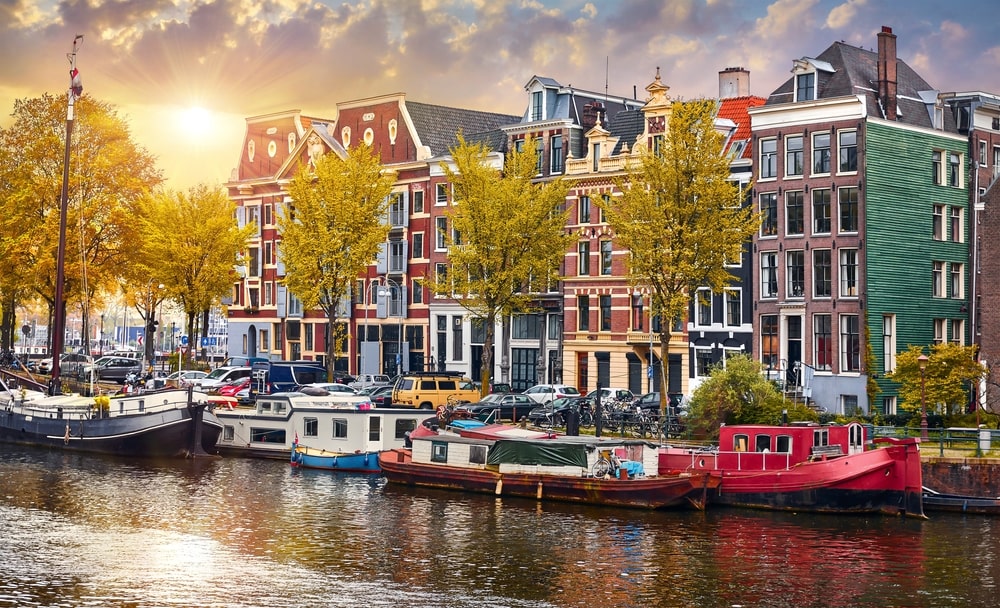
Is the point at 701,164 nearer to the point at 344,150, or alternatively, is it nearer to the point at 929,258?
the point at 929,258

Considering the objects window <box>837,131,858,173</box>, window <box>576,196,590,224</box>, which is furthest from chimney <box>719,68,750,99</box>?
window <box>837,131,858,173</box>

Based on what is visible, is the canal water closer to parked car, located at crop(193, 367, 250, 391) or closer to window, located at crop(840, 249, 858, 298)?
window, located at crop(840, 249, 858, 298)

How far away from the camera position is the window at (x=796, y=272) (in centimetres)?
7750

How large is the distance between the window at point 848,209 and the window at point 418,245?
3737cm

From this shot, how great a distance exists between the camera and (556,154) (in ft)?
312

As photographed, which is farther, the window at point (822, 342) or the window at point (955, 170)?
the window at point (955, 170)

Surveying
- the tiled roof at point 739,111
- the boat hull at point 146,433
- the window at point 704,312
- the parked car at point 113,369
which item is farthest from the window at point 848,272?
the parked car at point 113,369

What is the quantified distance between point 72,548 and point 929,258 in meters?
50.6

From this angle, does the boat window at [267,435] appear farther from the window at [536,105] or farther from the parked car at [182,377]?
the window at [536,105]

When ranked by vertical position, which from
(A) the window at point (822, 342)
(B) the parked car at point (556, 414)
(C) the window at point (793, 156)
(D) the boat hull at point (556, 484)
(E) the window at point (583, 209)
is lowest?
(D) the boat hull at point (556, 484)

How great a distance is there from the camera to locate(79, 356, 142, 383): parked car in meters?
102

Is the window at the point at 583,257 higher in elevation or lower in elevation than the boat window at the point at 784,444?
higher

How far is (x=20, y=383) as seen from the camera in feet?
294

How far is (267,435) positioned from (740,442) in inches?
1003
